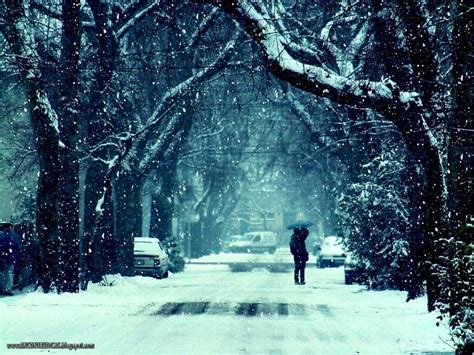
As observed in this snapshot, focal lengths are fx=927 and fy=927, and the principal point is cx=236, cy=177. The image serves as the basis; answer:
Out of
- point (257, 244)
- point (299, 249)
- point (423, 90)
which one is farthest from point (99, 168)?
point (257, 244)

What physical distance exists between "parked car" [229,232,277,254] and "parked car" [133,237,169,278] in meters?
47.6

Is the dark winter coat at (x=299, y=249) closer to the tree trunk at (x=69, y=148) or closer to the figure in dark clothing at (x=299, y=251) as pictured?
the figure in dark clothing at (x=299, y=251)

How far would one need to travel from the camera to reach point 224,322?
1641 cm

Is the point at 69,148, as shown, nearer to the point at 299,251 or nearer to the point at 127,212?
the point at 127,212

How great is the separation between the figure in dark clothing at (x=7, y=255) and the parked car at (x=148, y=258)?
36.7ft

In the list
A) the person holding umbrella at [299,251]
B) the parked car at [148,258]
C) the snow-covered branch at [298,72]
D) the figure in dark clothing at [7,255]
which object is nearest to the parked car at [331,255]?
the parked car at [148,258]

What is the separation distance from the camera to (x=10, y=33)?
2112 cm

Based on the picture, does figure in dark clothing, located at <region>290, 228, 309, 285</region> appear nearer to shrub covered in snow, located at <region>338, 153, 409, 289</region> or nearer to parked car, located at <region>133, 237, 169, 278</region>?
shrub covered in snow, located at <region>338, 153, 409, 289</region>

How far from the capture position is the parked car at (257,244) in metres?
82.4

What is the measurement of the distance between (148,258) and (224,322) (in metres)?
17.7

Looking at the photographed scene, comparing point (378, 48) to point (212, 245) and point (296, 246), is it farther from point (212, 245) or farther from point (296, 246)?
point (212, 245)

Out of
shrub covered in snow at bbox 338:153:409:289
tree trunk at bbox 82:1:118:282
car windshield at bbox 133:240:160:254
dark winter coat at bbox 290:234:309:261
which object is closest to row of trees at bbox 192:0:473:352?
shrub covered in snow at bbox 338:153:409:289

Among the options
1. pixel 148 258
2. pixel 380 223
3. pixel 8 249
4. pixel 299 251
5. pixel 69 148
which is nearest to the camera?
pixel 8 249

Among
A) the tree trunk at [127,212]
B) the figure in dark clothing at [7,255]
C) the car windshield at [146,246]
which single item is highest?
the tree trunk at [127,212]
